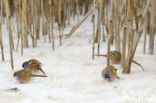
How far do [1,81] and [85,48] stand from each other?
1.33 metres

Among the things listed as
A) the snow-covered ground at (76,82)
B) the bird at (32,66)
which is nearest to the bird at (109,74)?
the snow-covered ground at (76,82)

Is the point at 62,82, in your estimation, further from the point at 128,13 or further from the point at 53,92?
the point at 128,13

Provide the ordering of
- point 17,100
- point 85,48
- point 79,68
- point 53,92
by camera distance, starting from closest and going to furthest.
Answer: point 17,100
point 53,92
point 79,68
point 85,48

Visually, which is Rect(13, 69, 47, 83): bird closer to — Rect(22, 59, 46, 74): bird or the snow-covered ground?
the snow-covered ground

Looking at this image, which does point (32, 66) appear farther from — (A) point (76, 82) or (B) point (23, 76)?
(A) point (76, 82)

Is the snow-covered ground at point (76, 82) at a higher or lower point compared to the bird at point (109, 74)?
lower

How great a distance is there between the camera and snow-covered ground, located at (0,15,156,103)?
1.98 m

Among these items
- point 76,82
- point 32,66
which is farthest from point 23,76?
point 76,82

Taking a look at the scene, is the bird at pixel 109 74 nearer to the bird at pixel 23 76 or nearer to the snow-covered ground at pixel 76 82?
the snow-covered ground at pixel 76 82

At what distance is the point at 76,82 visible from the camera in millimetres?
2338

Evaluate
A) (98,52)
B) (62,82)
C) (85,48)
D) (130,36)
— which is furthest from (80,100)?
(85,48)

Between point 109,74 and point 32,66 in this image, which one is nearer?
point 109,74

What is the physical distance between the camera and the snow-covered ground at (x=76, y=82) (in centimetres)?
198

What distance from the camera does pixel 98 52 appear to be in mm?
3062
